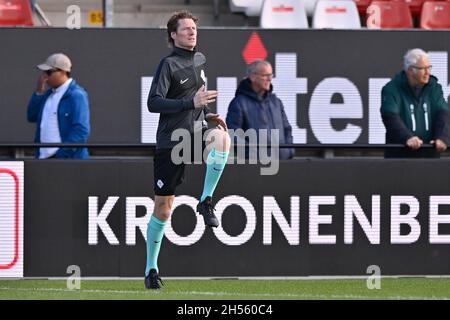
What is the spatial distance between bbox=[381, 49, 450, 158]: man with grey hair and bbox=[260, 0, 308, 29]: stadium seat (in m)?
4.64

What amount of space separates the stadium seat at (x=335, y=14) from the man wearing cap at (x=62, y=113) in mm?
5284

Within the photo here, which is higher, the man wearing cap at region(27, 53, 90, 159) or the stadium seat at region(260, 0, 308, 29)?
the stadium seat at region(260, 0, 308, 29)

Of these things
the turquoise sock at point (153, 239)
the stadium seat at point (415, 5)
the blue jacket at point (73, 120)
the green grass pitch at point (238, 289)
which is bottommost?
the green grass pitch at point (238, 289)

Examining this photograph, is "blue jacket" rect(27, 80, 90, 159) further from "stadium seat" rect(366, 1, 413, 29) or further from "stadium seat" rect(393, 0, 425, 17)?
"stadium seat" rect(393, 0, 425, 17)

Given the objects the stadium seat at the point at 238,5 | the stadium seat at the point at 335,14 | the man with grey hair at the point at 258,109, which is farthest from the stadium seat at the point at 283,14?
the man with grey hair at the point at 258,109

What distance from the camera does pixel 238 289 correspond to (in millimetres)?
10258

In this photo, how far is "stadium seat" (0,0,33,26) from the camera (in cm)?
1564

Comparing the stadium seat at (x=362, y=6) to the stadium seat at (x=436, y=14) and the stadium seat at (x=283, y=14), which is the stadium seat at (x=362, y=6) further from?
the stadium seat at (x=283, y=14)

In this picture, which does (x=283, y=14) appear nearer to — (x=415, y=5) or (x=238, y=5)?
(x=238, y=5)

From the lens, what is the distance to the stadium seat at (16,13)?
15641 millimetres

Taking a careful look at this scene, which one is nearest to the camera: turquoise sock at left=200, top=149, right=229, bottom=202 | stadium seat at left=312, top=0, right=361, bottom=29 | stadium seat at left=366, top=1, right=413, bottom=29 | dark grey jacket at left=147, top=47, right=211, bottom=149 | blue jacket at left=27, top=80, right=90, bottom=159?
dark grey jacket at left=147, top=47, right=211, bottom=149

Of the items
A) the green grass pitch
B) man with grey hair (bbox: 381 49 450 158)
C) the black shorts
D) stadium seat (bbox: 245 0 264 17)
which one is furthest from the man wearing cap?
stadium seat (bbox: 245 0 264 17)

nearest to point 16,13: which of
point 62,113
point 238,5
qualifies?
point 238,5

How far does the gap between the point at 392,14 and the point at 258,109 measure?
6219mm
